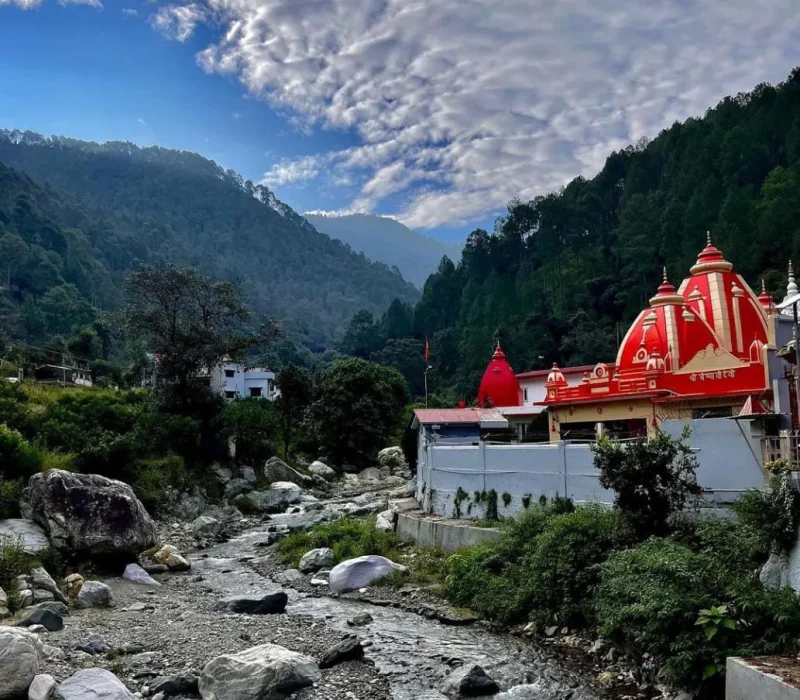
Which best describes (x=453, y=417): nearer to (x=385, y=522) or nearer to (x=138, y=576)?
(x=385, y=522)

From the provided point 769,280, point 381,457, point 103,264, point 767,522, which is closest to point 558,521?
point 767,522

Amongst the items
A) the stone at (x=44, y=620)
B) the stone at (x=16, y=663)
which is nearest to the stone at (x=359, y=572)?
the stone at (x=44, y=620)

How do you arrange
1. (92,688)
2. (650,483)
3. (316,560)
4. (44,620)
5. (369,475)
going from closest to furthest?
(92,688) < (650,483) < (44,620) < (316,560) < (369,475)

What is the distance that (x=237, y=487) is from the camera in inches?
1380

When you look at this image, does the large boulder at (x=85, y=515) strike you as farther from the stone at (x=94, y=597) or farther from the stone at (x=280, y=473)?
the stone at (x=280, y=473)

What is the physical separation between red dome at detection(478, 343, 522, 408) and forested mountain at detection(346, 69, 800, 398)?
17338mm

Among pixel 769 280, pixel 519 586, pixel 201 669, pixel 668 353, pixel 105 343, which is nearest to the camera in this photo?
pixel 201 669

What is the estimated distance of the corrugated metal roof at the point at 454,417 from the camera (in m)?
28.7

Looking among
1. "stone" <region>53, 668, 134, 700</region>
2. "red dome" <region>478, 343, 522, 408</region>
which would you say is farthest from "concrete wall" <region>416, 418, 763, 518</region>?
"red dome" <region>478, 343, 522, 408</region>

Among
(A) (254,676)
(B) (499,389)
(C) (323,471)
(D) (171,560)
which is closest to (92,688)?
→ (A) (254,676)

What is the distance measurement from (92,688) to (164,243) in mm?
152203

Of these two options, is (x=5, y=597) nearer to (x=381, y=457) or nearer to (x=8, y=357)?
(x=381, y=457)

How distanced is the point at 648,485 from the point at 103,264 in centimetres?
11882

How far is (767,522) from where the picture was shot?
991cm
